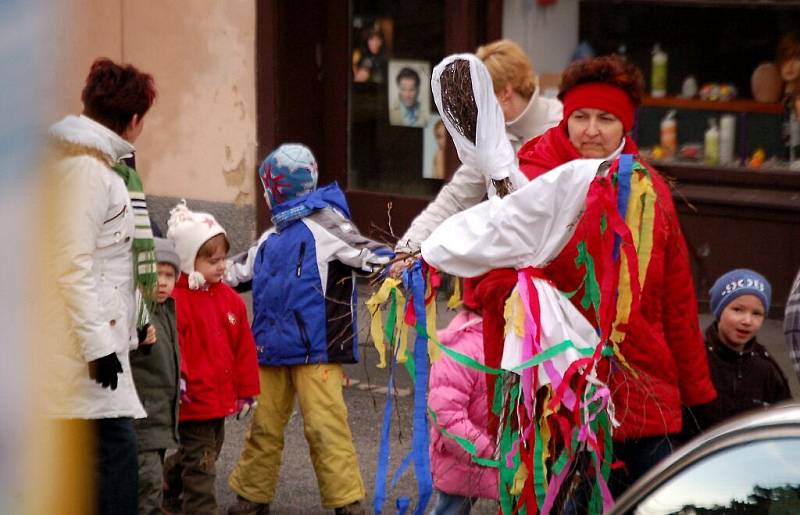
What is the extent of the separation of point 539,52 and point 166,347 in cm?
491

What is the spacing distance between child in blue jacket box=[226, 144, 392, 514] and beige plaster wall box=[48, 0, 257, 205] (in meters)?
4.77

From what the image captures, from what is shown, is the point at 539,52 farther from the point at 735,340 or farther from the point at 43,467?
the point at 43,467

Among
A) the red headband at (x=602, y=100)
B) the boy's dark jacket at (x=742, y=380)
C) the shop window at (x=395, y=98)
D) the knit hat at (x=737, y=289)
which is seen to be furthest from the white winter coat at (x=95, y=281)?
the shop window at (x=395, y=98)

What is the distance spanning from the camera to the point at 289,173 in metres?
5.81

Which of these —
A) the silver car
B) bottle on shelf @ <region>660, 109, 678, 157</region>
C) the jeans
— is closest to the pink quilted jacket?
the jeans

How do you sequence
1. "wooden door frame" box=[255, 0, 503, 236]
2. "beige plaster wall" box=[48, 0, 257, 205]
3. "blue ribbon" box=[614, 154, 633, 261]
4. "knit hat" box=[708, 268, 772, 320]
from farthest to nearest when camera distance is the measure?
"beige plaster wall" box=[48, 0, 257, 205] < "wooden door frame" box=[255, 0, 503, 236] < "knit hat" box=[708, 268, 772, 320] < "blue ribbon" box=[614, 154, 633, 261]

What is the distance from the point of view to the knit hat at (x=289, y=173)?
19.1 feet

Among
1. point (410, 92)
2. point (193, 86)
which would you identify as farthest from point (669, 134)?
point (193, 86)

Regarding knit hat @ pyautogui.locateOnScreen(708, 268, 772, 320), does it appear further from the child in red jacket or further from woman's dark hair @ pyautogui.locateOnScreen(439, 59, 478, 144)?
the child in red jacket

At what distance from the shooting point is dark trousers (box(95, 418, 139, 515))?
16.2 feet

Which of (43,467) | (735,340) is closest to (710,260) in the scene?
(735,340)

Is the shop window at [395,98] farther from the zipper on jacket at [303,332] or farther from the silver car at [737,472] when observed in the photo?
the silver car at [737,472]

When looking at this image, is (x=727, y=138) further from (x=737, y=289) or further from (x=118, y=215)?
(x=118, y=215)

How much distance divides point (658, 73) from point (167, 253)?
15.1ft
